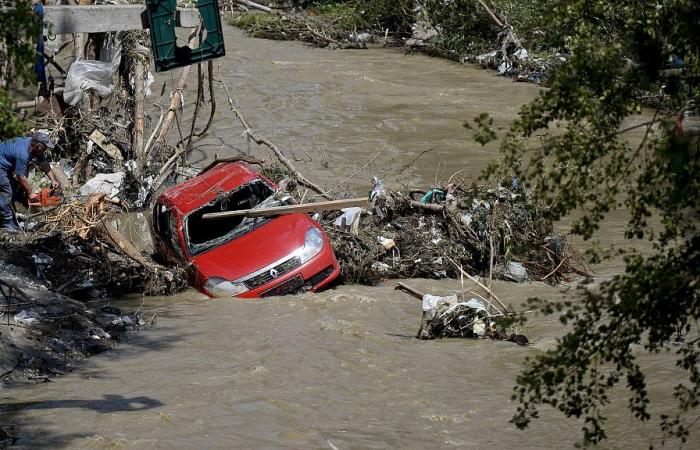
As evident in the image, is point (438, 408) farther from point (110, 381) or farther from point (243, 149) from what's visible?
point (243, 149)

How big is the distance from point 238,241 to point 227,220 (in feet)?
2.09

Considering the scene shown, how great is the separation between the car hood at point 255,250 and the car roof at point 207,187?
28.5 inches

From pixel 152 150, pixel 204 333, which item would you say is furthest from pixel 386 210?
pixel 152 150

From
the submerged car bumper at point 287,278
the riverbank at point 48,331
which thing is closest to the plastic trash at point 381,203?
the submerged car bumper at point 287,278

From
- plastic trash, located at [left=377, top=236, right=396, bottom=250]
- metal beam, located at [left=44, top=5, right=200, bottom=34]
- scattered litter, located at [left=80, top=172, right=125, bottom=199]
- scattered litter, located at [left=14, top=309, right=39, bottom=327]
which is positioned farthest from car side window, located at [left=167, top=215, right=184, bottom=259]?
scattered litter, located at [left=80, top=172, right=125, bottom=199]

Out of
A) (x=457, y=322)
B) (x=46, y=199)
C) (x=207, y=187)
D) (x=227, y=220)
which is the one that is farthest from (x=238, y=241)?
(x=46, y=199)

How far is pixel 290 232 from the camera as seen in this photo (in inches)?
448

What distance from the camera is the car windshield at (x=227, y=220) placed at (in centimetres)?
1166

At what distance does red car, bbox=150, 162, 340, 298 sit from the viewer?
36.2 ft

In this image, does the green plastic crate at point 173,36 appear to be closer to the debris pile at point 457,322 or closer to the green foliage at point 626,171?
the debris pile at point 457,322

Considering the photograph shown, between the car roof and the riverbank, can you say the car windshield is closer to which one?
the car roof

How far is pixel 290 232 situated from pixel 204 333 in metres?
1.78

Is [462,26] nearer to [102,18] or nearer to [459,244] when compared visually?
[459,244]

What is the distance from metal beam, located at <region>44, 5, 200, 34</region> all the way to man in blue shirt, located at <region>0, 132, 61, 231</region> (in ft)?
6.77
